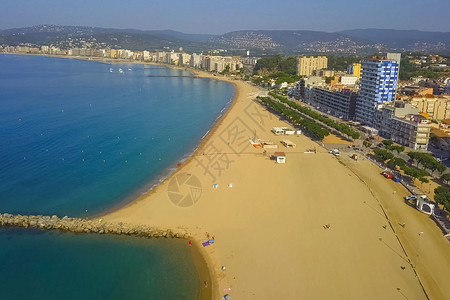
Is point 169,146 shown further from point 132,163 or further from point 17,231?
point 17,231

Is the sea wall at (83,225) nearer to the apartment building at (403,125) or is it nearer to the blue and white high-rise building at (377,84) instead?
the apartment building at (403,125)

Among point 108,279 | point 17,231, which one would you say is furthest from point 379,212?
point 17,231

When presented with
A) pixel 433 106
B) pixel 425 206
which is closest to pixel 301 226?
pixel 425 206

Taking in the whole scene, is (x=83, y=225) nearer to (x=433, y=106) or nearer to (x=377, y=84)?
(x=377, y=84)

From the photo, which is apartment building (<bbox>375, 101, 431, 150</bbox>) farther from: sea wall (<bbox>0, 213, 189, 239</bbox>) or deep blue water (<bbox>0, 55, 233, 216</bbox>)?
sea wall (<bbox>0, 213, 189, 239</bbox>)

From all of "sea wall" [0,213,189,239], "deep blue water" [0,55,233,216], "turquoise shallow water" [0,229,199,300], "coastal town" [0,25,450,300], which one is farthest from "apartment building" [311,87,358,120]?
"turquoise shallow water" [0,229,199,300]
